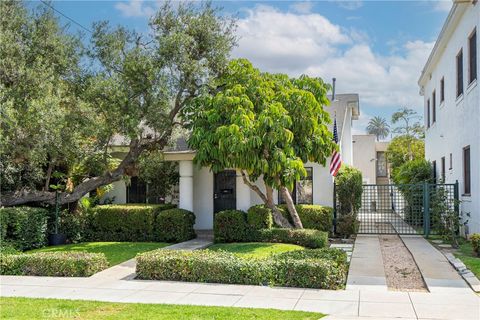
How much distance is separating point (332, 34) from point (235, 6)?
9.62ft

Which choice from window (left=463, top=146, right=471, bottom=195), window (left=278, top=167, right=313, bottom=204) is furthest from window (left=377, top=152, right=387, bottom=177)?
window (left=463, top=146, right=471, bottom=195)

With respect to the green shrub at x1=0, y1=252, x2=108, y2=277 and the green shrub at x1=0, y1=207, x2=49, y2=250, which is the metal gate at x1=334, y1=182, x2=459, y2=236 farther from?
the green shrub at x1=0, y1=207, x2=49, y2=250

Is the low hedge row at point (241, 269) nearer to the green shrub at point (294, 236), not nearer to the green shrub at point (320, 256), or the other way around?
the green shrub at point (320, 256)

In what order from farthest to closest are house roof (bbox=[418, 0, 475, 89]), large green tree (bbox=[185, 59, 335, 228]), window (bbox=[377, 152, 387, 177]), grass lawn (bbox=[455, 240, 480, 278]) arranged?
window (bbox=[377, 152, 387, 177]), house roof (bbox=[418, 0, 475, 89]), large green tree (bbox=[185, 59, 335, 228]), grass lawn (bbox=[455, 240, 480, 278])

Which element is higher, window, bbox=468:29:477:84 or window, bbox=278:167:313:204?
window, bbox=468:29:477:84

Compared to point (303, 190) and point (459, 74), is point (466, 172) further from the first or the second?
point (303, 190)

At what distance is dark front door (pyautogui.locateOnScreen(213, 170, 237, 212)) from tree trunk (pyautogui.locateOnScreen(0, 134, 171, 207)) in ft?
11.5

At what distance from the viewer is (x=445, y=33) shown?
1608 cm

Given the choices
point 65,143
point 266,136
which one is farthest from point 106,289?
point 266,136

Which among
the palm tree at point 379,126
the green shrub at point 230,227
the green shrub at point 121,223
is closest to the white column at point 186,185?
the green shrub at point 121,223

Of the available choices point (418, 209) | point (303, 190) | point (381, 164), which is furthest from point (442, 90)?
point (381, 164)

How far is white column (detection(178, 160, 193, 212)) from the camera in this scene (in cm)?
1590

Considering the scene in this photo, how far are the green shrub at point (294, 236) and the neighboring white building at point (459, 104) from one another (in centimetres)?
416

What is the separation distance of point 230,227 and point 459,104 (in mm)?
8269
